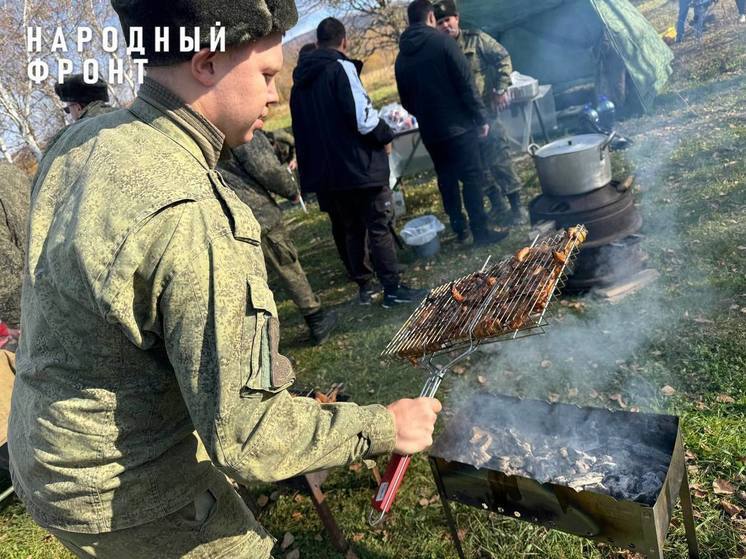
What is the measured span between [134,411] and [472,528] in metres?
2.69

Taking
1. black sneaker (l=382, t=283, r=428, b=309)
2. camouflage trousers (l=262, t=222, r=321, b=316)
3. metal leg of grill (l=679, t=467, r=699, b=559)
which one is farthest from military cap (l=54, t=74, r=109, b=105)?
metal leg of grill (l=679, t=467, r=699, b=559)

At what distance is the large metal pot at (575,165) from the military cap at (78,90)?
183 inches

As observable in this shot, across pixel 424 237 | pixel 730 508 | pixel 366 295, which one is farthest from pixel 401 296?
pixel 730 508

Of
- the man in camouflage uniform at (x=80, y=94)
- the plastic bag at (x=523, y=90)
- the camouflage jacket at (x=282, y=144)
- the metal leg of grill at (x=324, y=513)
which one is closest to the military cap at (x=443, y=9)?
the plastic bag at (x=523, y=90)

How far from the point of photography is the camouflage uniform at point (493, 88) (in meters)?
7.72

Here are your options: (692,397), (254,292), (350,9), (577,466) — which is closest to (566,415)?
(577,466)

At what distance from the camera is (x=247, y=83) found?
1.54 m

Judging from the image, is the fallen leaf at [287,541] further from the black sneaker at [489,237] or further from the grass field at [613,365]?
the black sneaker at [489,237]

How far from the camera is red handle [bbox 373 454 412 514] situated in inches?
84.9

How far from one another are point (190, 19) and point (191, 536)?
6.06 ft

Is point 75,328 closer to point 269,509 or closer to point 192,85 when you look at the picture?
point 192,85

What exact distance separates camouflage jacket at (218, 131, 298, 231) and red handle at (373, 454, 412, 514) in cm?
386

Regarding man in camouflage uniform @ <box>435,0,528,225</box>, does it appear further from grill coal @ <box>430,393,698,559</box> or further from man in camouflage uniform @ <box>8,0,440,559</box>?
man in camouflage uniform @ <box>8,0,440,559</box>

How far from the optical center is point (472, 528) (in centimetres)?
351
